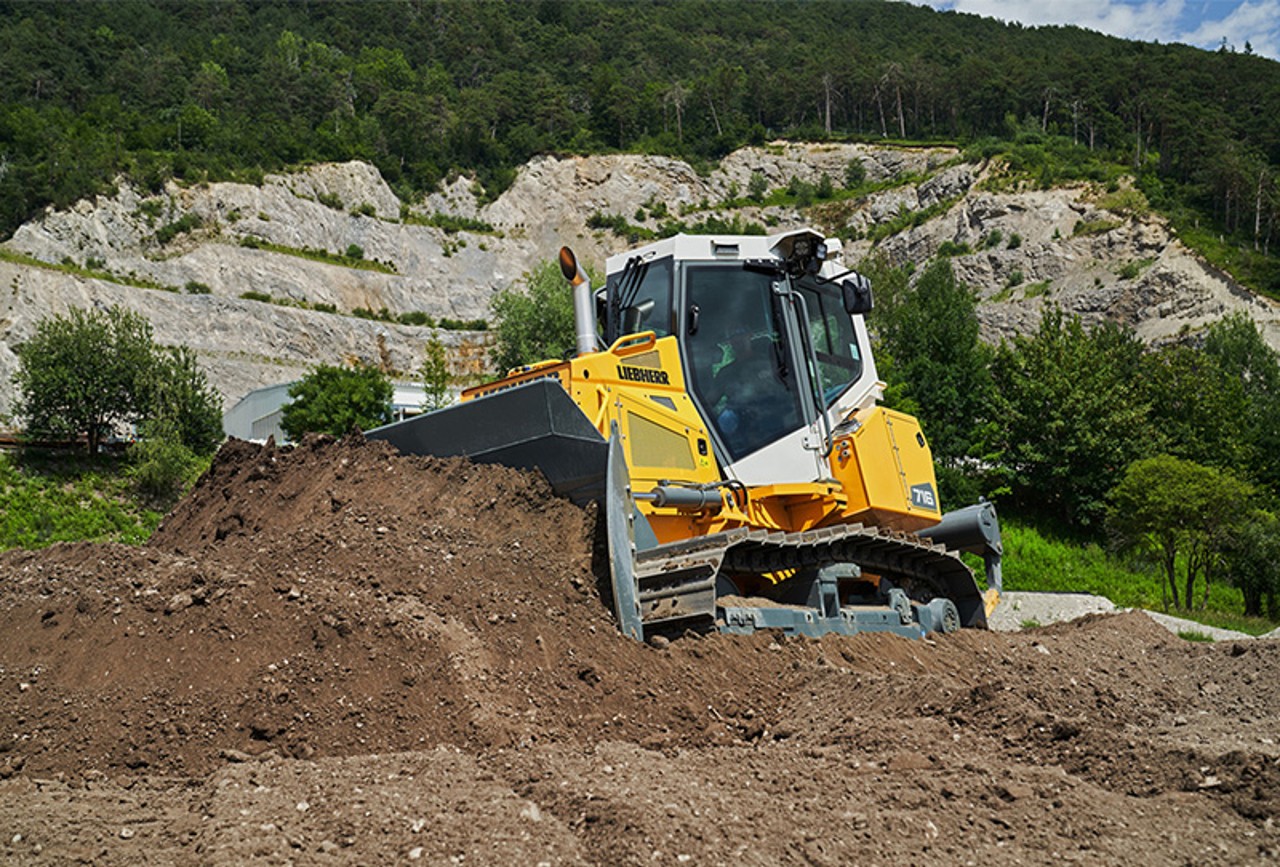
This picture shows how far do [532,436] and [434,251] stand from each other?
7041cm

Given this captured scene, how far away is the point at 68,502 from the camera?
28.7m

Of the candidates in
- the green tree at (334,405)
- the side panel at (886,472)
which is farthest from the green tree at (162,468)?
the side panel at (886,472)

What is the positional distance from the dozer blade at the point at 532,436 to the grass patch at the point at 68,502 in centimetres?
2022

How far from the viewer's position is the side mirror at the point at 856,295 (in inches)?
350

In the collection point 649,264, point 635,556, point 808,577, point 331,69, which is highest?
point 331,69

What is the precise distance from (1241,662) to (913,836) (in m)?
5.33

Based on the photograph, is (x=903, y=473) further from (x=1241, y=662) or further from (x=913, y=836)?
(x=913, y=836)

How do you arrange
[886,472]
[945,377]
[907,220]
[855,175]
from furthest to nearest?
1. [855,175]
2. [907,220]
3. [945,377]
4. [886,472]

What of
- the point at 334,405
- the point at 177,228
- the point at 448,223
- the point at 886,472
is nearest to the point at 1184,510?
the point at 886,472

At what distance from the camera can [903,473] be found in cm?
902

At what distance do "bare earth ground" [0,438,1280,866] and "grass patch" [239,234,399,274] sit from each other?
5876cm

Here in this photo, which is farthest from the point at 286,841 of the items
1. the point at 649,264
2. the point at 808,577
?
the point at 649,264

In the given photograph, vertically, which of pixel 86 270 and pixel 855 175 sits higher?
pixel 855 175

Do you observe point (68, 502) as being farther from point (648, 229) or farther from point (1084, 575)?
point (648, 229)
